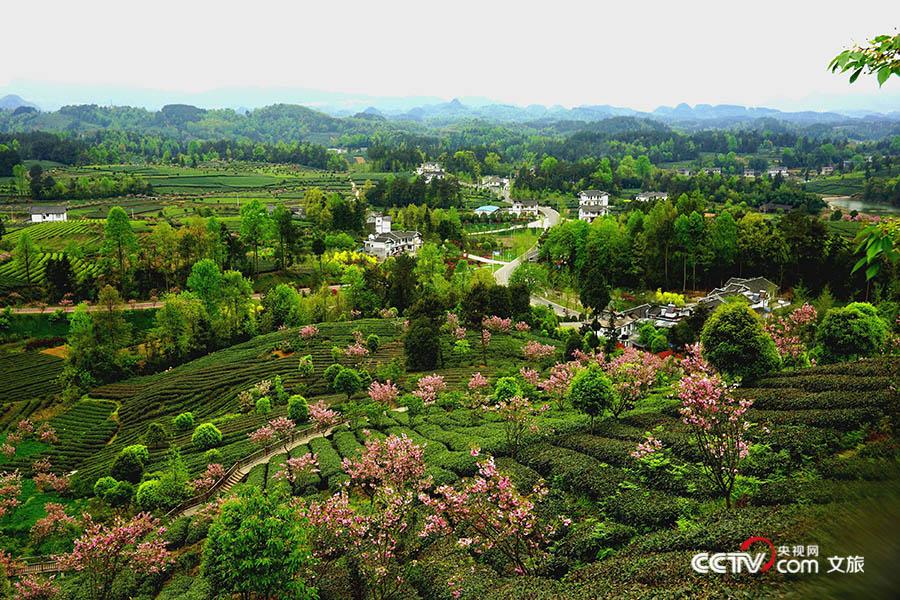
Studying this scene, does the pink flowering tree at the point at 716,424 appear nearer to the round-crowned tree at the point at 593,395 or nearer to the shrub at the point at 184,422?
the round-crowned tree at the point at 593,395

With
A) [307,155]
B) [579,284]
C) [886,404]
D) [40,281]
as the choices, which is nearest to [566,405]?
[886,404]

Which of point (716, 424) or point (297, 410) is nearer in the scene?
point (716, 424)

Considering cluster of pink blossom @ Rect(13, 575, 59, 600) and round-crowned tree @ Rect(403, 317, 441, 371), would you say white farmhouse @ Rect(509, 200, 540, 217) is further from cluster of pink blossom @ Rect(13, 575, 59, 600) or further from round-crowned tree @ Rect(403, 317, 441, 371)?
cluster of pink blossom @ Rect(13, 575, 59, 600)

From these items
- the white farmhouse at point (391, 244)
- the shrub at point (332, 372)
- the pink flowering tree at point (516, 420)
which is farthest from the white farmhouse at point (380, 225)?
the pink flowering tree at point (516, 420)

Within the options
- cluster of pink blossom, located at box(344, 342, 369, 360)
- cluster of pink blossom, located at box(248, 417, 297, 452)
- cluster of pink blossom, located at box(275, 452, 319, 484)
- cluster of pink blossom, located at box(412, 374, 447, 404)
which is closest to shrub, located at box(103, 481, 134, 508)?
cluster of pink blossom, located at box(248, 417, 297, 452)

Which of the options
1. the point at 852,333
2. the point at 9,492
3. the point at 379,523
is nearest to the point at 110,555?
the point at 379,523

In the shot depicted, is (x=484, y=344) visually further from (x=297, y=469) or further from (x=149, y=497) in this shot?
(x=149, y=497)
